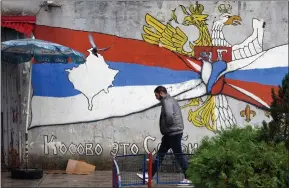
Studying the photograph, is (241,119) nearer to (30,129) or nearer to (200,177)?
(30,129)

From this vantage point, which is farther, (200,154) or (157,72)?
(157,72)

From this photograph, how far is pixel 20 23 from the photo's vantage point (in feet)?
34.6

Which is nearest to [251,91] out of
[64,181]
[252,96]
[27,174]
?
[252,96]

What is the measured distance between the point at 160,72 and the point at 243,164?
223 inches

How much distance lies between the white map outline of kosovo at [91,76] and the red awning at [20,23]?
104 cm

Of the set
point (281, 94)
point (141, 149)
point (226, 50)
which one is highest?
point (226, 50)

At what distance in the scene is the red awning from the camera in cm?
1041

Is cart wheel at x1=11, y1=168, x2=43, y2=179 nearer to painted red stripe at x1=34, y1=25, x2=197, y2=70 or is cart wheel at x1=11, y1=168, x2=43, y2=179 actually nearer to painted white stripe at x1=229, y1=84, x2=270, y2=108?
painted red stripe at x1=34, y1=25, x2=197, y2=70

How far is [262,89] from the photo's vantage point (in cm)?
1111

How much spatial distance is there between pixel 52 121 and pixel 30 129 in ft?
1.43

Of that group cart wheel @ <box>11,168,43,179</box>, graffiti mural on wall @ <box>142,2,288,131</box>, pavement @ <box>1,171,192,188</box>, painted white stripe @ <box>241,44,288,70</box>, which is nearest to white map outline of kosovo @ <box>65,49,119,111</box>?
graffiti mural on wall @ <box>142,2,288,131</box>

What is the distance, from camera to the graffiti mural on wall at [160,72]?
10820 millimetres

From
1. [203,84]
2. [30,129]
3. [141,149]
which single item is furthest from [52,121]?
[203,84]

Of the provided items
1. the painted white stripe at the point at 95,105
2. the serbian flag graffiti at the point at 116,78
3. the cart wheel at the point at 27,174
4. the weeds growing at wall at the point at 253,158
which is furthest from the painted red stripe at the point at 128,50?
the weeds growing at wall at the point at 253,158
